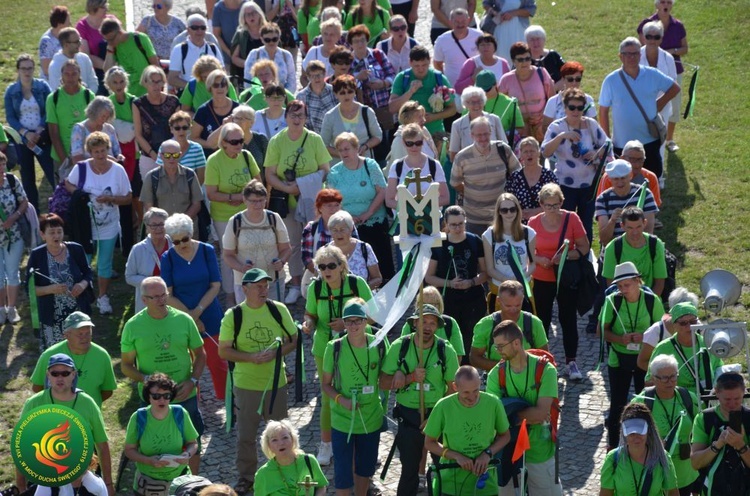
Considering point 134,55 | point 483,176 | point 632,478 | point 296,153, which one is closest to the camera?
point 632,478

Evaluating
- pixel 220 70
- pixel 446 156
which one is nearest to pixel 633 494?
pixel 446 156

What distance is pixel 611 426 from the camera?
40.3ft

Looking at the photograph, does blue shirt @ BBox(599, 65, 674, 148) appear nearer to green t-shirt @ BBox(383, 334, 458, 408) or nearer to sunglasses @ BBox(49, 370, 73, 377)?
green t-shirt @ BBox(383, 334, 458, 408)

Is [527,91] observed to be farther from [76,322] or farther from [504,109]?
[76,322]

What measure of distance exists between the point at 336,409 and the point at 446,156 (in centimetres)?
478

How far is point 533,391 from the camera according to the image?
11031mm

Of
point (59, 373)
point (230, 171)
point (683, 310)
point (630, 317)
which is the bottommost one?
point (630, 317)

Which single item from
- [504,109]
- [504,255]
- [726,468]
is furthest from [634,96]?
[726,468]

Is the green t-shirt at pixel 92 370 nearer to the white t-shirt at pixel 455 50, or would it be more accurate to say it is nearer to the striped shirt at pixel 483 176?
the striped shirt at pixel 483 176

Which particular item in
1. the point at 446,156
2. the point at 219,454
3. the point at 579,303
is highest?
the point at 446,156

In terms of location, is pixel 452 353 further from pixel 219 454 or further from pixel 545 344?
pixel 219 454

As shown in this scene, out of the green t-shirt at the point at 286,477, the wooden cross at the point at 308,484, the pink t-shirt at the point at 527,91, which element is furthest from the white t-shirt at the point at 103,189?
the wooden cross at the point at 308,484

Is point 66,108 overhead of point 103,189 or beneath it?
overhead

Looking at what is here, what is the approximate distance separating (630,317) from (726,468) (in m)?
2.15
